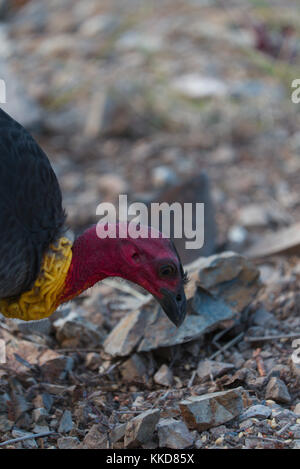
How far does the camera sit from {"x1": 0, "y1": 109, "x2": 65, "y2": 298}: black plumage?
292 cm

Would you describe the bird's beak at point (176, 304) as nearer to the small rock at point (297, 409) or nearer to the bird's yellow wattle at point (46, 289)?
the bird's yellow wattle at point (46, 289)

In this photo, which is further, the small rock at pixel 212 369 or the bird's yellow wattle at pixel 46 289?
the small rock at pixel 212 369

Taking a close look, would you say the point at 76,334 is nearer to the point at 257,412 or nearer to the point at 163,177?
the point at 257,412

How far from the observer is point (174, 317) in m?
3.08

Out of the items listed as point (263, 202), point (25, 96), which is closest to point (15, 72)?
point (25, 96)

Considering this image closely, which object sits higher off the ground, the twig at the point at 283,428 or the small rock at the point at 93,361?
the twig at the point at 283,428

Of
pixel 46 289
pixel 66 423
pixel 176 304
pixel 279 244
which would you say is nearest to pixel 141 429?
pixel 66 423

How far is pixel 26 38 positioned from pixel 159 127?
4.67m

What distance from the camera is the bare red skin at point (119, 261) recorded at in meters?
3.06

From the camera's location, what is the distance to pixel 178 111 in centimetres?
784

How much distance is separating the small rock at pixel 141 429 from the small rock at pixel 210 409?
15 centimetres

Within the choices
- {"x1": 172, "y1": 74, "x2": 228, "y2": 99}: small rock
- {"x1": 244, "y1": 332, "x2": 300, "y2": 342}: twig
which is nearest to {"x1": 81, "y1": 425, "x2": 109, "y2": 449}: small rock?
{"x1": 244, "y1": 332, "x2": 300, "y2": 342}: twig

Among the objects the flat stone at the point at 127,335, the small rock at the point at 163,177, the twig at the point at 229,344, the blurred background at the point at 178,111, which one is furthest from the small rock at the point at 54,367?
the small rock at the point at 163,177
